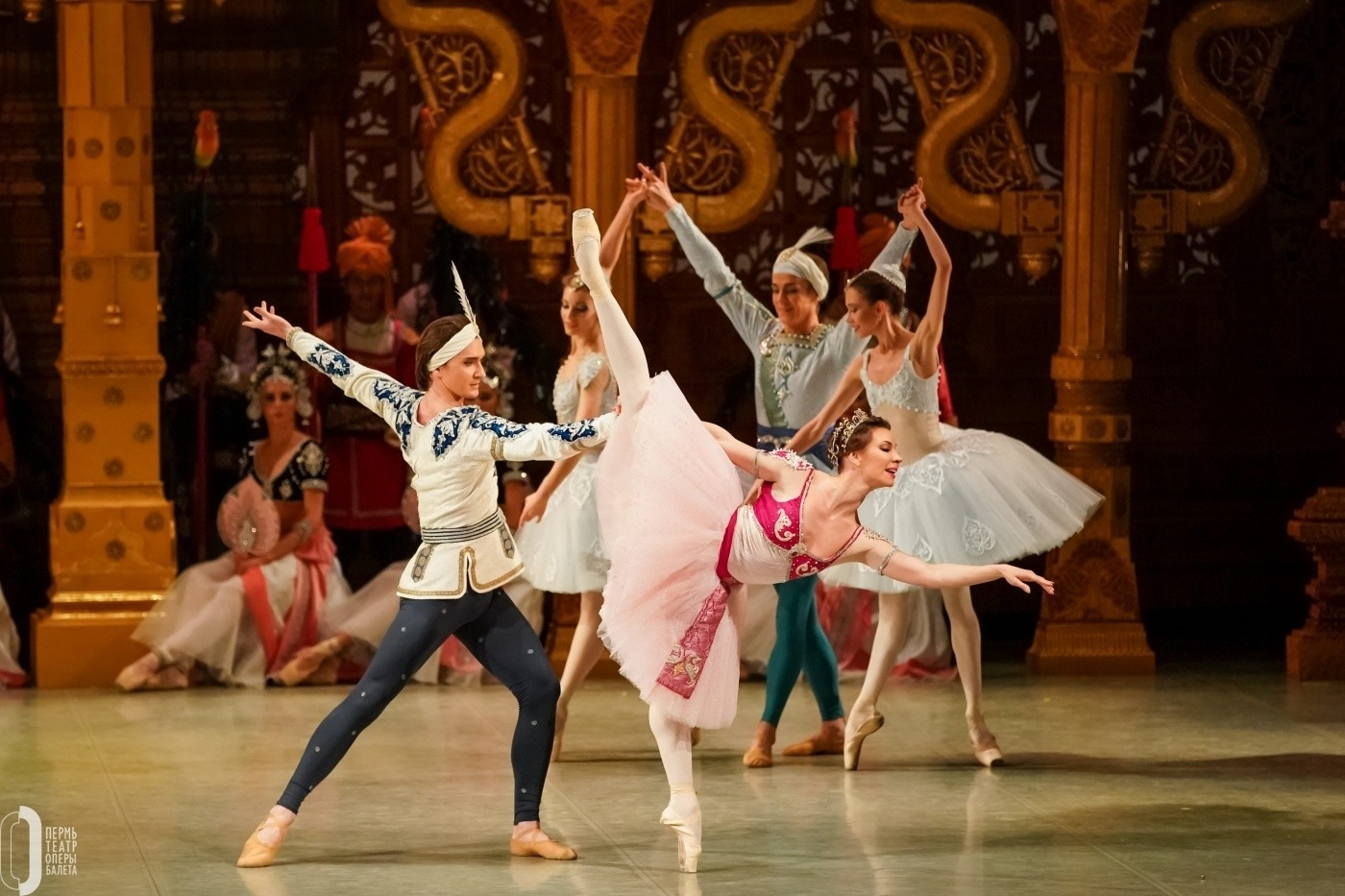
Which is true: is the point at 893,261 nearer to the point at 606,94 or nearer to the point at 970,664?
the point at 970,664

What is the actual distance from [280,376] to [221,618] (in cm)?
93

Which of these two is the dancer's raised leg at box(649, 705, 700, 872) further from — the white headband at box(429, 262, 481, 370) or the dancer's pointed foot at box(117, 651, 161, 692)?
the dancer's pointed foot at box(117, 651, 161, 692)

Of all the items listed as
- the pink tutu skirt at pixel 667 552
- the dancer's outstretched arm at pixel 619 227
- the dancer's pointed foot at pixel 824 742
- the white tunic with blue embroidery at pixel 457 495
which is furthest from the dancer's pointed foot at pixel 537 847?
the dancer's outstretched arm at pixel 619 227

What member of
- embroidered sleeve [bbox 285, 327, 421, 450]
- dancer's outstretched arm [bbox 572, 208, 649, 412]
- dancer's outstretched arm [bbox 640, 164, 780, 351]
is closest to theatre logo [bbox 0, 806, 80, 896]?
embroidered sleeve [bbox 285, 327, 421, 450]

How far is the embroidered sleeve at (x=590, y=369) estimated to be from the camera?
24.1 ft

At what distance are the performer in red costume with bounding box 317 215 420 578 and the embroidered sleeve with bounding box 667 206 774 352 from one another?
1.91 m

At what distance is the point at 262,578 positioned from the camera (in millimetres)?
8797

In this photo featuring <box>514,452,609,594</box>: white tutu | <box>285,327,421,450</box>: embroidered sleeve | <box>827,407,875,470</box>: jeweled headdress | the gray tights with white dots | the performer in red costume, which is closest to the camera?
the gray tights with white dots

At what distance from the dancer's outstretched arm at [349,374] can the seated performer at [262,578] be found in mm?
2778

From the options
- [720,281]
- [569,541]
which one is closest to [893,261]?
[720,281]

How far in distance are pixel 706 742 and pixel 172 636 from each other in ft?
7.11

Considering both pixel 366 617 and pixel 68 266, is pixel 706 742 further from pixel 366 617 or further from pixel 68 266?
pixel 68 266

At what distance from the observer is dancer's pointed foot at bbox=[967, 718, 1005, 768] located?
7.26m

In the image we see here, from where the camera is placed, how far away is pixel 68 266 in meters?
8.76
